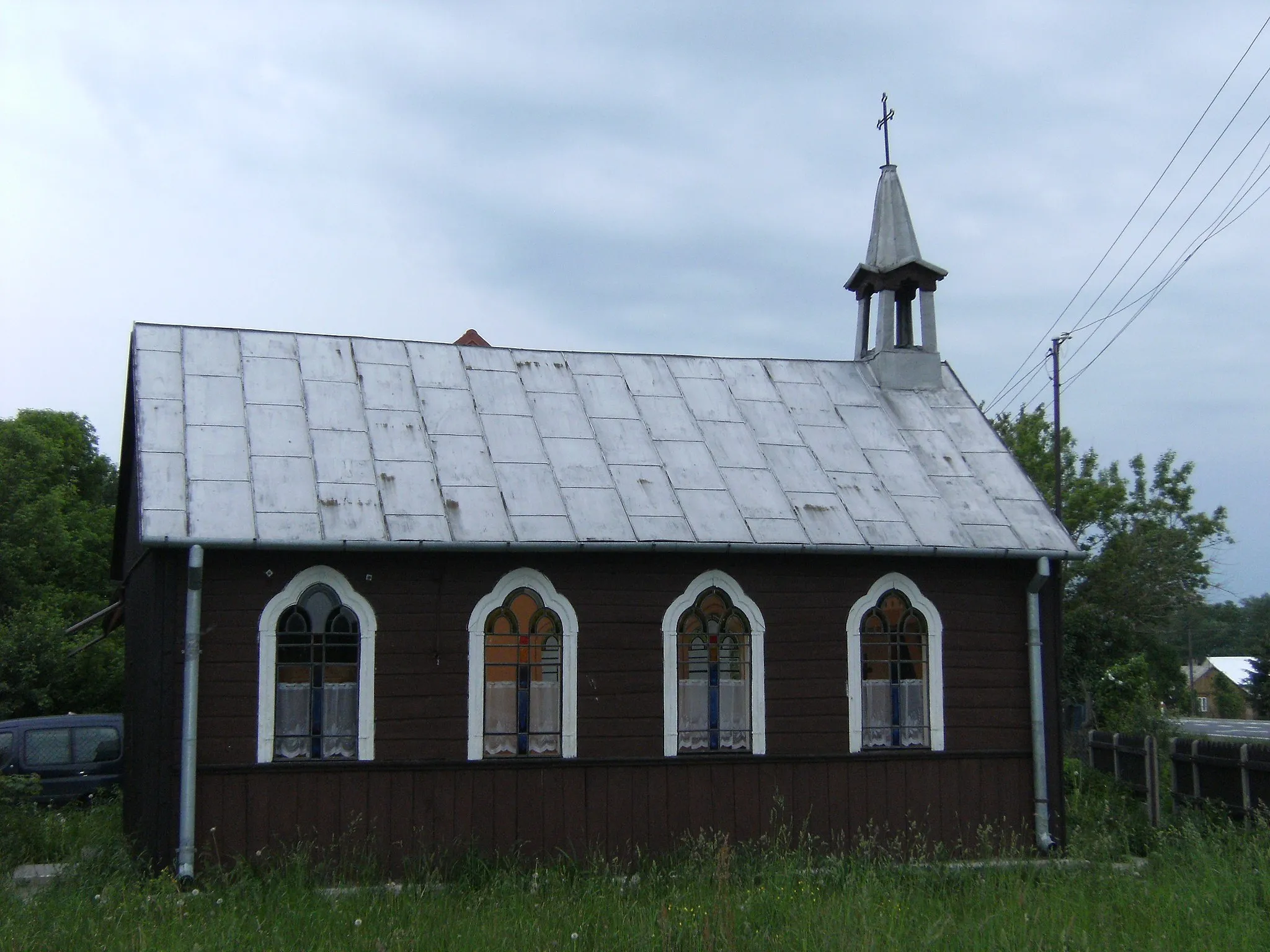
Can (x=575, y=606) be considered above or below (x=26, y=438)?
below

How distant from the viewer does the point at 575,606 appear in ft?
37.5

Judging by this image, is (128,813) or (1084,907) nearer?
(1084,907)

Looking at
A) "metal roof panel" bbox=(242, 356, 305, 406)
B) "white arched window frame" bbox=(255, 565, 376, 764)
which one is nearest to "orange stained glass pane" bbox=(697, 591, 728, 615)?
"white arched window frame" bbox=(255, 565, 376, 764)

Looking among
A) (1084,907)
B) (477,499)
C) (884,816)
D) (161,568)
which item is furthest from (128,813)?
(1084,907)

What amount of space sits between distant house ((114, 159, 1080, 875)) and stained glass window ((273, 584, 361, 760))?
0.07 ft

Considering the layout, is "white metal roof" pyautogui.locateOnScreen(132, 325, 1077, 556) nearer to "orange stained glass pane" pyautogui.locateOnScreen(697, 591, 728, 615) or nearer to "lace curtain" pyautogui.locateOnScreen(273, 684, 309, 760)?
"orange stained glass pane" pyautogui.locateOnScreen(697, 591, 728, 615)

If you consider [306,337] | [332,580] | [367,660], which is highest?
[306,337]

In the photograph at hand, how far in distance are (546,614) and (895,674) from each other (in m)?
3.52

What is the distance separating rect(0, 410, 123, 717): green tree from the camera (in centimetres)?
2425

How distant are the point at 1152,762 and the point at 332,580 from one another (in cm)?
993

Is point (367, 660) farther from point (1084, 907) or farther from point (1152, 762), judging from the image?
point (1152, 762)

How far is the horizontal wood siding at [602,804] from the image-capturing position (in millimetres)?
10445

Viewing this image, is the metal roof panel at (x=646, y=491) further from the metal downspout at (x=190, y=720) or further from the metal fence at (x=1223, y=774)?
the metal fence at (x=1223, y=774)

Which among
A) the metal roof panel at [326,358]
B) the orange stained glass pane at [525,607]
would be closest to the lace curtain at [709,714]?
the orange stained glass pane at [525,607]
